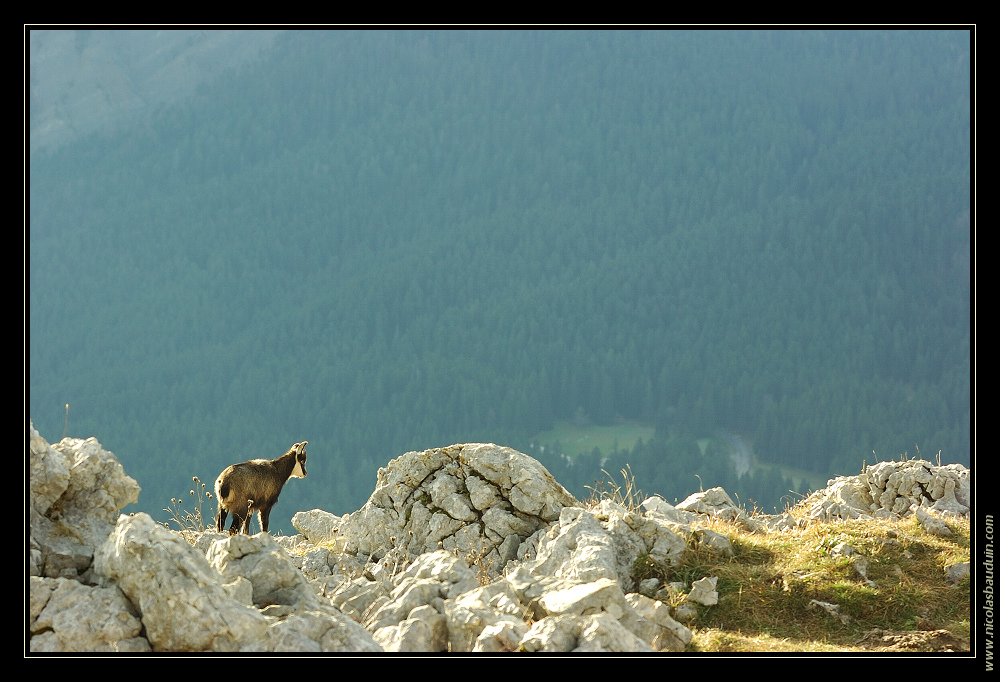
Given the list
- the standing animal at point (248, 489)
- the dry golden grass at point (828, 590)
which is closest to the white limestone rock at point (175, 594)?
the dry golden grass at point (828, 590)

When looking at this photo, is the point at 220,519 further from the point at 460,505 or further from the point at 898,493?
the point at 898,493

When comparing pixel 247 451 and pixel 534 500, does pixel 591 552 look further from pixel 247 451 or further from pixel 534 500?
pixel 247 451

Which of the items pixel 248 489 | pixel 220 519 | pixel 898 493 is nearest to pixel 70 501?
pixel 220 519

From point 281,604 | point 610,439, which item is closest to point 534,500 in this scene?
point 281,604

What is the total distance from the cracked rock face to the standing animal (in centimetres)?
150

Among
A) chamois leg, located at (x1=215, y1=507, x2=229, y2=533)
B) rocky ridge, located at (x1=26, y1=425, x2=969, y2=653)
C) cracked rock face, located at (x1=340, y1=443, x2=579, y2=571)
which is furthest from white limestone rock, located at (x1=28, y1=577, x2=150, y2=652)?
chamois leg, located at (x1=215, y1=507, x2=229, y2=533)

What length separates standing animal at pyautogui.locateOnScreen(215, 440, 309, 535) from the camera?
44.8ft

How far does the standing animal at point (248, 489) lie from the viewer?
13641 mm

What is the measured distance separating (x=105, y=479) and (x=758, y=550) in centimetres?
711

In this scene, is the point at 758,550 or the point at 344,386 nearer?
the point at 758,550

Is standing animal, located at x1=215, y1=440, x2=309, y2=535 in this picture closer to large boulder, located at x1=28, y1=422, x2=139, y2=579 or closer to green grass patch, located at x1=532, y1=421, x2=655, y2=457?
large boulder, located at x1=28, y1=422, x2=139, y2=579

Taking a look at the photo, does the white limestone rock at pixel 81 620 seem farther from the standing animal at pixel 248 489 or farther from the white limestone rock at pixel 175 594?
the standing animal at pixel 248 489

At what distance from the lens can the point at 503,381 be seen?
18375 centimetres

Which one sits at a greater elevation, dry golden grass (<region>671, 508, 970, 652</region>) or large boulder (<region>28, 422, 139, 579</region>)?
large boulder (<region>28, 422, 139, 579</region>)
